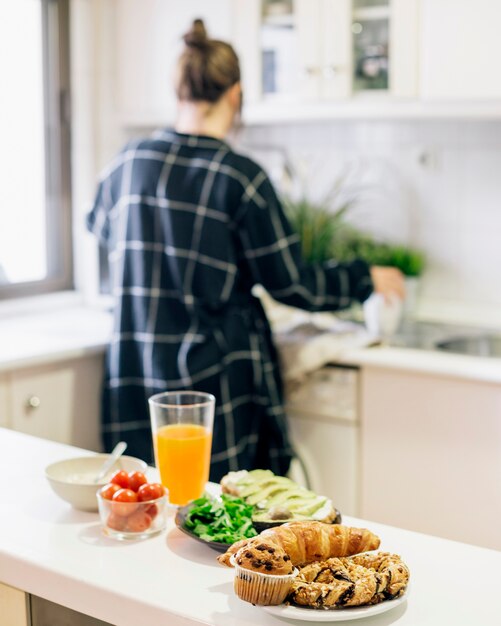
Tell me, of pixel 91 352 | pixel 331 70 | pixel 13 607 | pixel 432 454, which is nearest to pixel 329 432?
pixel 432 454

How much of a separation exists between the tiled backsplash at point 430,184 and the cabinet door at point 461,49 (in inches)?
15.0

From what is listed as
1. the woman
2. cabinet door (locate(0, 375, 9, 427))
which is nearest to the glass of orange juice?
the woman

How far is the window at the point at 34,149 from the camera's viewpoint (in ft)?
10.4

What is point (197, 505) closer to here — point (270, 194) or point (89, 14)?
point (270, 194)

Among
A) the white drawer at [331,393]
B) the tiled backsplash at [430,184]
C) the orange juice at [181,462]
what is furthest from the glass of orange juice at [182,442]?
the tiled backsplash at [430,184]

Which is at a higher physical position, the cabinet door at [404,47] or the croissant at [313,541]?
the cabinet door at [404,47]

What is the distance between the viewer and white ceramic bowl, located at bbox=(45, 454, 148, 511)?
1.37 metres

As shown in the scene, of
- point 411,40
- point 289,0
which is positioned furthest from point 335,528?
point 289,0

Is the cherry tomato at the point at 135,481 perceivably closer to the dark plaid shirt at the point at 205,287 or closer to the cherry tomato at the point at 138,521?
the cherry tomato at the point at 138,521

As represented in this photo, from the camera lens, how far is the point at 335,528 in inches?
44.8

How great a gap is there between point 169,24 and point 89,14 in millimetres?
303

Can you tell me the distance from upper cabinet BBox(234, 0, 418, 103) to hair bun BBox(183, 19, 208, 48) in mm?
481

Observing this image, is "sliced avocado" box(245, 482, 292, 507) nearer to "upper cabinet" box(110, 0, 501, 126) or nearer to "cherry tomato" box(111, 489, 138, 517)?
"cherry tomato" box(111, 489, 138, 517)

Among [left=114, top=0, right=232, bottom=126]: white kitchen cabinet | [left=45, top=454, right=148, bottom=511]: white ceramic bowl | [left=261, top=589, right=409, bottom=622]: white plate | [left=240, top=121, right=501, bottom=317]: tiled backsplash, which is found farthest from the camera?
[left=114, top=0, right=232, bottom=126]: white kitchen cabinet
